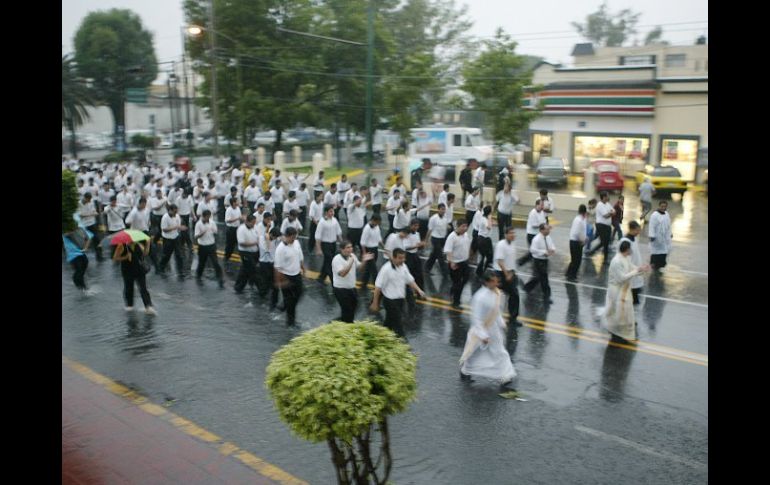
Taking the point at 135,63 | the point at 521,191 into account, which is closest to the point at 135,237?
the point at 521,191

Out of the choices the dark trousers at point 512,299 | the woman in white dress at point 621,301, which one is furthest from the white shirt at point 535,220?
the woman in white dress at point 621,301

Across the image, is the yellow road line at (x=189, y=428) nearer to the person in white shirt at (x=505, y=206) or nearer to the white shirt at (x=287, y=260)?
the white shirt at (x=287, y=260)

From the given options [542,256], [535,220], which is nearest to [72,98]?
[535,220]

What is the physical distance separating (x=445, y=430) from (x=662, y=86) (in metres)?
27.7

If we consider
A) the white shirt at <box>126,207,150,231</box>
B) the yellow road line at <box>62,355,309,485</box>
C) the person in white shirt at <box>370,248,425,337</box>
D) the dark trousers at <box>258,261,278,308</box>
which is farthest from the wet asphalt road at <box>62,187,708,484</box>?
the white shirt at <box>126,207,150,231</box>

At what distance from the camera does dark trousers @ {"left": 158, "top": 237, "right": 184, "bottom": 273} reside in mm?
14641

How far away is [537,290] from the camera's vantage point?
13.1 m

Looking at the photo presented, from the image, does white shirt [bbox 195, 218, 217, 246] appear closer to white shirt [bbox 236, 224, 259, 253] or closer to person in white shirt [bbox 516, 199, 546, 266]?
white shirt [bbox 236, 224, 259, 253]

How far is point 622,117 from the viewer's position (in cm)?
3247

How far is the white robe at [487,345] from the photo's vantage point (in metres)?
8.63

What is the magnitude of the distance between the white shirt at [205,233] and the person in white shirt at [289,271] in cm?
299

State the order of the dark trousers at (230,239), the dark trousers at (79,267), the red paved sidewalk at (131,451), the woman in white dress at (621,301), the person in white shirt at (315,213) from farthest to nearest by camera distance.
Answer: the person in white shirt at (315,213)
the dark trousers at (230,239)
the dark trousers at (79,267)
the woman in white dress at (621,301)
the red paved sidewalk at (131,451)

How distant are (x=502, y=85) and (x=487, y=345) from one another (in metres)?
18.4
